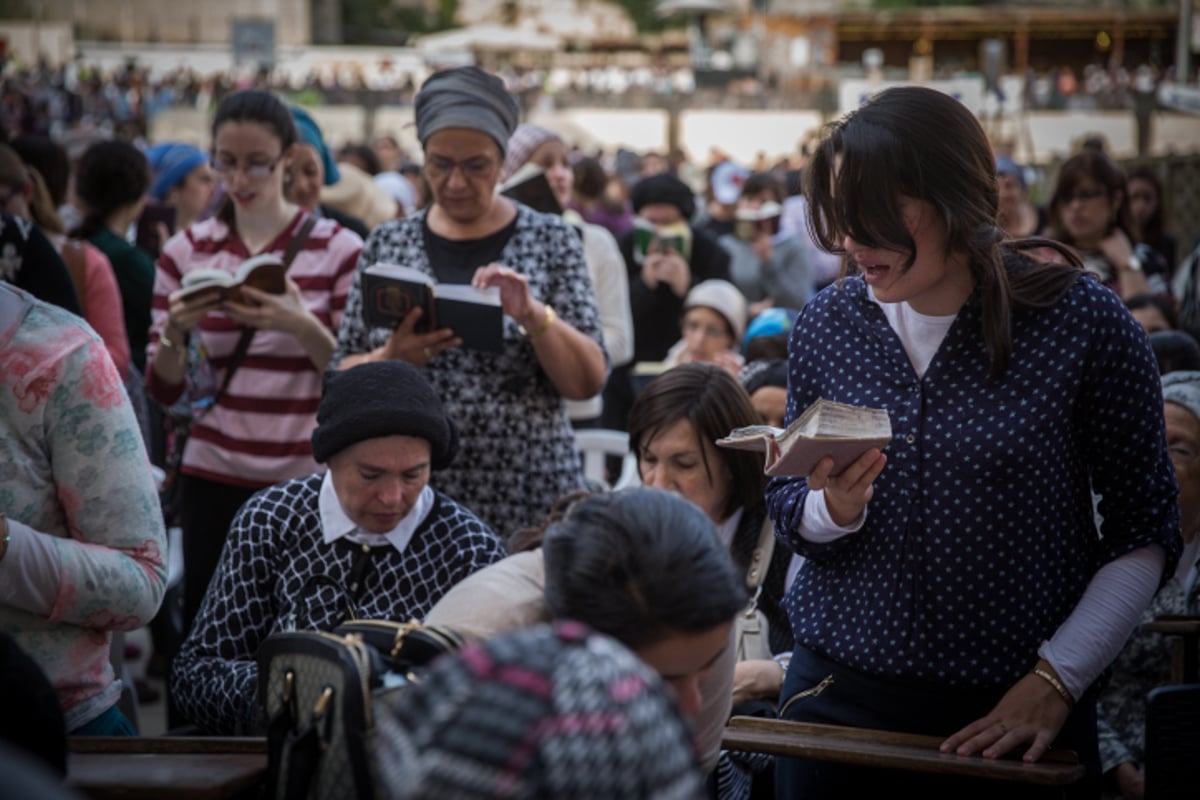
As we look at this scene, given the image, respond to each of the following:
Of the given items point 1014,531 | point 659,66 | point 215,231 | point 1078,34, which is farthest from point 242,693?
point 1078,34

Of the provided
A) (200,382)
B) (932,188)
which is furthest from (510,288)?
(932,188)

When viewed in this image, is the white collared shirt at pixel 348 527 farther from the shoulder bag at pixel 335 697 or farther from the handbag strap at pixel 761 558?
the shoulder bag at pixel 335 697

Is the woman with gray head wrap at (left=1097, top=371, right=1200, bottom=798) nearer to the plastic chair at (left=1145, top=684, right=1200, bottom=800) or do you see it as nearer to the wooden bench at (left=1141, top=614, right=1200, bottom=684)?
the wooden bench at (left=1141, top=614, right=1200, bottom=684)

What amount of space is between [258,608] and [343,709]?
124cm

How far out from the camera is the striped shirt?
4.16 metres

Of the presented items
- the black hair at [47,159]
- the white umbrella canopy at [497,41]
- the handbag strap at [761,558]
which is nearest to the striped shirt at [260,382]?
the handbag strap at [761,558]

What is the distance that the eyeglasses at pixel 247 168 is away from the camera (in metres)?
4.23

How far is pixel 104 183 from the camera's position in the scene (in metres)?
5.67

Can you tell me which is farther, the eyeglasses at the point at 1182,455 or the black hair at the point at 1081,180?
the black hair at the point at 1081,180

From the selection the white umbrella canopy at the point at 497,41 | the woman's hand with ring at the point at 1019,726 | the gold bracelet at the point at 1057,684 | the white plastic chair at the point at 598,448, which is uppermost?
the white umbrella canopy at the point at 497,41

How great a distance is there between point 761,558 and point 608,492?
1495 mm

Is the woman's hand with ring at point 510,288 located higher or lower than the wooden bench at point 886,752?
higher

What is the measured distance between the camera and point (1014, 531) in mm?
2268

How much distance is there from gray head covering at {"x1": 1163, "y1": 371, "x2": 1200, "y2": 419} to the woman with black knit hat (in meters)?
1.82
